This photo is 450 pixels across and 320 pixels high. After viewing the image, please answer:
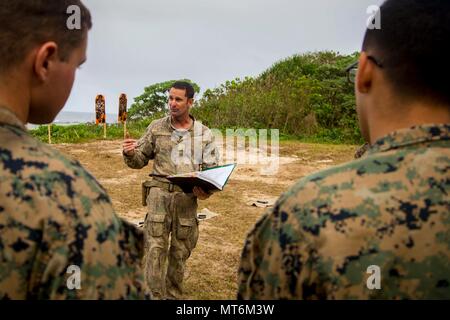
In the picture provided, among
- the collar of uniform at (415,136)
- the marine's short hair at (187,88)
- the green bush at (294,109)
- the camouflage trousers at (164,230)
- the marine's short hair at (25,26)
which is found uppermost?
the green bush at (294,109)

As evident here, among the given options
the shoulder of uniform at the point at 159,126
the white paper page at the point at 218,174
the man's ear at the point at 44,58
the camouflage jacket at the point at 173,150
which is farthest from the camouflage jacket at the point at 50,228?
the shoulder of uniform at the point at 159,126

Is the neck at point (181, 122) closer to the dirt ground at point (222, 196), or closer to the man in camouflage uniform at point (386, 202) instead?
the dirt ground at point (222, 196)

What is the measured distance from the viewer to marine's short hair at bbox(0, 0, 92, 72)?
53.3 inches

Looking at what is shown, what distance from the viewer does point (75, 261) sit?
1.25m

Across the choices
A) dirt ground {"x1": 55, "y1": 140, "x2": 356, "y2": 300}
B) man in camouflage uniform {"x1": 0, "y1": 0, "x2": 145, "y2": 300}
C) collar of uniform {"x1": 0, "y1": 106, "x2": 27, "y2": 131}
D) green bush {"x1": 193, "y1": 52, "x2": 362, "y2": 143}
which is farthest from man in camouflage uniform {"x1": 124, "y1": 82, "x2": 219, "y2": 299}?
green bush {"x1": 193, "y1": 52, "x2": 362, "y2": 143}

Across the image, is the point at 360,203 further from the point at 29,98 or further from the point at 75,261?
the point at 29,98

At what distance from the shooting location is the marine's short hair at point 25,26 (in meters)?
1.35

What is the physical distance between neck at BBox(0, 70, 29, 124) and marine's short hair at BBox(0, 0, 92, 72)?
0.11ft

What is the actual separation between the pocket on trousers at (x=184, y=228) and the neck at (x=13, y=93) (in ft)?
10.3

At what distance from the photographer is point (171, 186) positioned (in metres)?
4.51

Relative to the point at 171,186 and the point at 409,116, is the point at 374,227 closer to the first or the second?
the point at 409,116

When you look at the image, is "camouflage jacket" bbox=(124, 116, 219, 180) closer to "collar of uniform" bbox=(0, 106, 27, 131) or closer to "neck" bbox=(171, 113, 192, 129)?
"neck" bbox=(171, 113, 192, 129)

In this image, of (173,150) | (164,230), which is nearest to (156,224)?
(164,230)
